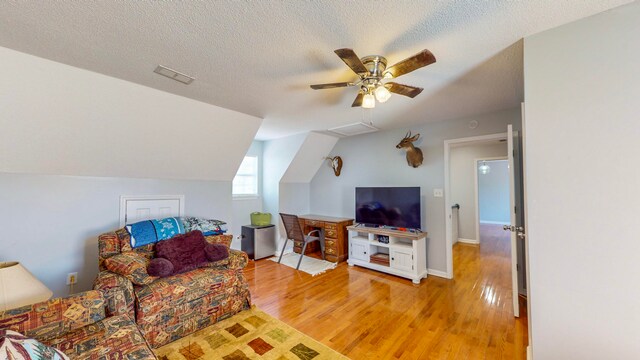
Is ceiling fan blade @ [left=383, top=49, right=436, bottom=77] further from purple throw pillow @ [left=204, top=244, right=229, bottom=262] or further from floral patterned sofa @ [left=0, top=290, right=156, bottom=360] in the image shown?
purple throw pillow @ [left=204, top=244, right=229, bottom=262]

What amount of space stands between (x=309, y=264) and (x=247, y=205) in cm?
172

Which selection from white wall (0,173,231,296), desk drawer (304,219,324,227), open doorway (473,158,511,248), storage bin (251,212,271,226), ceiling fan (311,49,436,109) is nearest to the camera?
ceiling fan (311,49,436,109)

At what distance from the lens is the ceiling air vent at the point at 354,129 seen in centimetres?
383

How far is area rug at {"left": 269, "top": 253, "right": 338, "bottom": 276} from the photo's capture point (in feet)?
12.7

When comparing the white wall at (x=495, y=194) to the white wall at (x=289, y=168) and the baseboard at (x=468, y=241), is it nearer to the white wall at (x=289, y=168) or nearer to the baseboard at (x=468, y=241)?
the baseboard at (x=468, y=241)

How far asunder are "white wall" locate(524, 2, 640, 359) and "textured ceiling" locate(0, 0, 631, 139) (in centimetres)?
20

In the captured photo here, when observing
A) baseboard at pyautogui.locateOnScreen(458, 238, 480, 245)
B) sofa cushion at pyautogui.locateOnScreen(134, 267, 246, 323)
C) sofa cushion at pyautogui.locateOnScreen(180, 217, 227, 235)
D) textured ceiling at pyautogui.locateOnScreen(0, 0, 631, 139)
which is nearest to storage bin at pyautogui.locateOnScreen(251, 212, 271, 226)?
sofa cushion at pyautogui.locateOnScreen(180, 217, 227, 235)

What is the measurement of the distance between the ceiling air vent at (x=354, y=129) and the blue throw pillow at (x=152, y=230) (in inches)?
105

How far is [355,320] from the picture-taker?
2.47 metres

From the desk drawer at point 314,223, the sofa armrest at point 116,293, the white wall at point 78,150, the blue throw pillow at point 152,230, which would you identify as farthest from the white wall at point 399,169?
the sofa armrest at point 116,293

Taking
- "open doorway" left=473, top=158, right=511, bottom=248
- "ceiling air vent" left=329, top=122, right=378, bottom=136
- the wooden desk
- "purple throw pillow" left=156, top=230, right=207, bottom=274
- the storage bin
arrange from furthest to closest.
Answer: "open doorway" left=473, top=158, right=511, bottom=248 → the storage bin → the wooden desk → "ceiling air vent" left=329, top=122, right=378, bottom=136 → "purple throw pillow" left=156, top=230, right=207, bottom=274

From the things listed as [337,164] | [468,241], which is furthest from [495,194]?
[337,164]

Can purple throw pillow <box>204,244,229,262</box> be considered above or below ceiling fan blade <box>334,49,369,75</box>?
below

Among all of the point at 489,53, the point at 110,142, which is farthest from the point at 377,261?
the point at 110,142
